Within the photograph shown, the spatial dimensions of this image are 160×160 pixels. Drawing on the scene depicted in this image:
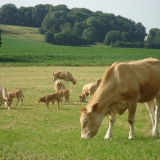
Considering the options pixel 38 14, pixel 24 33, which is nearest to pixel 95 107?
pixel 24 33

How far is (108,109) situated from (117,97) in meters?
0.40

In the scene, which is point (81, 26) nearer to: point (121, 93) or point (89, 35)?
point (89, 35)

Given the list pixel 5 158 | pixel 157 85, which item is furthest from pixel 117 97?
pixel 5 158

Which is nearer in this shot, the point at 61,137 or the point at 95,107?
the point at 95,107

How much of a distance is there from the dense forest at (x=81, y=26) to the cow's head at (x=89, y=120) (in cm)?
9299

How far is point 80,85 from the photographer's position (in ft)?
94.4

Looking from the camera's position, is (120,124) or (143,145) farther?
(120,124)

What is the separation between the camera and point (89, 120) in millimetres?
8938

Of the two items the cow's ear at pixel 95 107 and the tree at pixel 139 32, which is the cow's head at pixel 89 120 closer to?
the cow's ear at pixel 95 107

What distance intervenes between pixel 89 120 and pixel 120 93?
1.21 m

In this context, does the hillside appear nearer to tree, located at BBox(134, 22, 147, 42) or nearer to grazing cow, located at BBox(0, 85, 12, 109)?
tree, located at BBox(134, 22, 147, 42)

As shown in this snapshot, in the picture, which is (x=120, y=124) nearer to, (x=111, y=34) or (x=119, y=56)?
(x=119, y=56)

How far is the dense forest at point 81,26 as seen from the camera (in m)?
103

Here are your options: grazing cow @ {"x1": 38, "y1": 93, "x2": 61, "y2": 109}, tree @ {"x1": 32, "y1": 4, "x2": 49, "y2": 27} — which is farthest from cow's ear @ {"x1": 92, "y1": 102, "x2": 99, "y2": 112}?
tree @ {"x1": 32, "y1": 4, "x2": 49, "y2": 27}
